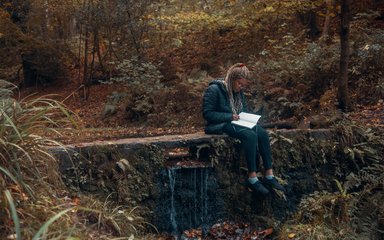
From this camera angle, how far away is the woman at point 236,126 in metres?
7.29

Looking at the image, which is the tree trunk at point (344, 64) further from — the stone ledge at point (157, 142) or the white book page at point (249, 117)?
the white book page at point (249, 117)

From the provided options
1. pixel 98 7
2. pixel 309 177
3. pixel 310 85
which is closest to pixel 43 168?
pixel 309 177

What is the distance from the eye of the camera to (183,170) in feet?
24.1

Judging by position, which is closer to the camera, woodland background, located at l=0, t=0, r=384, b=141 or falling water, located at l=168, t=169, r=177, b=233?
falling water, located at l=168, t=169, r=177, b=233

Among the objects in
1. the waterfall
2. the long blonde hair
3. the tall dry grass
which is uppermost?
the long blonde hair

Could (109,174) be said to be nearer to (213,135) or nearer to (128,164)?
(128,164)

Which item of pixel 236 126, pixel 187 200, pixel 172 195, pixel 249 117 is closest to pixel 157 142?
pixel 172 195

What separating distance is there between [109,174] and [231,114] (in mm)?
1927

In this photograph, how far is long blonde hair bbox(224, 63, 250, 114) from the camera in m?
7.37

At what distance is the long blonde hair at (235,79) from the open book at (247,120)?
0.20 meters

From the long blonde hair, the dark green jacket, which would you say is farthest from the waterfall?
the long blonde hair

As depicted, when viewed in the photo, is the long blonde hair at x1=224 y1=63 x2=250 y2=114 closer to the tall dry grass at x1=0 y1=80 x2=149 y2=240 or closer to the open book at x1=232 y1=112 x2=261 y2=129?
the open book at x1=232 y1=112 x2=261 y2=129

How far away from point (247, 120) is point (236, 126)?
0.59ft

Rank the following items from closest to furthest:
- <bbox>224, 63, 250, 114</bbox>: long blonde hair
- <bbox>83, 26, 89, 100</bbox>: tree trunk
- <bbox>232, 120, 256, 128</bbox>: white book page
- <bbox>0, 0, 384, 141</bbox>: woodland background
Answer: <bbox>232, 120, 256, 128</bbox>: white book page < <bbox>224, 63, 250, 114</bbox>: long blonde hair < <bbox>0, 0, 384, 141</bbox>: woodland background < <bbox>83, 26, 89, 100</bbox>: tree trunk
